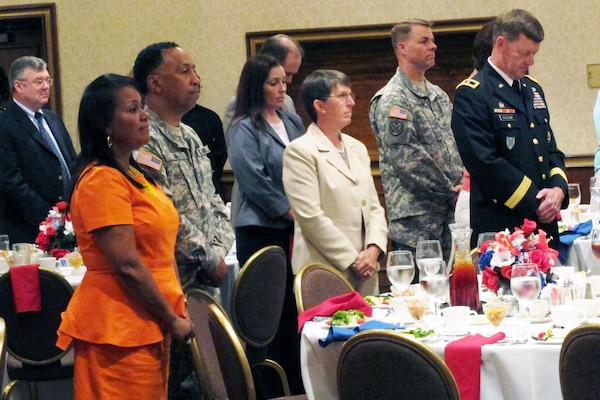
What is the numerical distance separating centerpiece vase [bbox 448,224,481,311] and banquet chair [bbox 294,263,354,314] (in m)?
0.53

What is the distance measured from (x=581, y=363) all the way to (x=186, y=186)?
1744 mm

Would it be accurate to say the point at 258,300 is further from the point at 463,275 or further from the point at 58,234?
the point at 58,234

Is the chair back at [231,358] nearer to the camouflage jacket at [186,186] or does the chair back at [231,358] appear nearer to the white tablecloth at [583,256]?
the camouflage jacket at [186,186]

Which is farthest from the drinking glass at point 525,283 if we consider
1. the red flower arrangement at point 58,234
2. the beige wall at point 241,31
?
the beige wall at point 241,31

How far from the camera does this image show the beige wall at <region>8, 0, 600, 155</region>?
7723 millimetres

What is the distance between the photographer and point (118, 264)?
116 inches

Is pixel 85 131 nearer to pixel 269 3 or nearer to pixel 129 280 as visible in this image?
pixel 129 280

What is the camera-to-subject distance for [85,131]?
10.2 ft

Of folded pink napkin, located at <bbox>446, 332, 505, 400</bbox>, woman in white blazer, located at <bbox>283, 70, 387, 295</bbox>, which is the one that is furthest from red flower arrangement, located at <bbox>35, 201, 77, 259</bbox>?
folded pink napkin, located at <bbox>446, 332, 505, 400</bbox>

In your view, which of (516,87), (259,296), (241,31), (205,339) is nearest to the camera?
(205,339)

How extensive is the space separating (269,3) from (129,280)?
208 inches

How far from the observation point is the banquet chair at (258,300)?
11.9ft

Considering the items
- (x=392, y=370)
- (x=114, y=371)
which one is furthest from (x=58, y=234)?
(x=392, y=370)

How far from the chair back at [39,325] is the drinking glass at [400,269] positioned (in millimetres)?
1417
